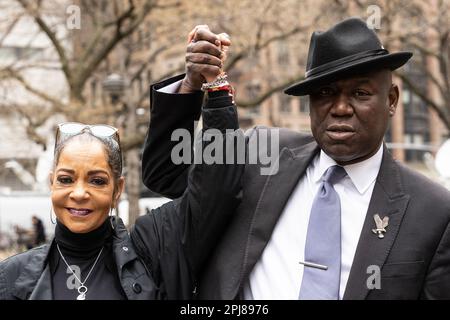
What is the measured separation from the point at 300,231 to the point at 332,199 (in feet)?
0.66

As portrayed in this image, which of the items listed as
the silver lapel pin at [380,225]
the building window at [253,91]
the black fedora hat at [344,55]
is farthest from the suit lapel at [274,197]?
the building window at [253,91]

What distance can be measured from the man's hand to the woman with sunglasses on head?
11cm

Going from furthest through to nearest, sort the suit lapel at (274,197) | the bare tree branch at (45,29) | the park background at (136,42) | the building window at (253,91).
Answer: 1. the building window at (253,91)
2. the park background at (136,42)
3. the bare tree branch at (45,29)
4. the suit lapel at (274,197)

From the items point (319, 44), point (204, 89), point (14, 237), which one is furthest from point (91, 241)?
point (14, 237)

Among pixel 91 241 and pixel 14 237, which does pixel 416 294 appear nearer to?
pixel 91 241

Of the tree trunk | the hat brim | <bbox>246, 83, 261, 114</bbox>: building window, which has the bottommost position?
the tree trunk

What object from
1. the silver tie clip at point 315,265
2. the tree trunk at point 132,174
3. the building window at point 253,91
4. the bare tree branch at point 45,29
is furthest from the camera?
the building window at point 253,91

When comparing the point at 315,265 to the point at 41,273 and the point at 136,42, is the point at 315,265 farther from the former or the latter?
the point at 136,42

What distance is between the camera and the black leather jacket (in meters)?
2.79

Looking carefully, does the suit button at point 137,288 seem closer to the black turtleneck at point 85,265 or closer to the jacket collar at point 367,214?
the black turtleneck at point 85,265

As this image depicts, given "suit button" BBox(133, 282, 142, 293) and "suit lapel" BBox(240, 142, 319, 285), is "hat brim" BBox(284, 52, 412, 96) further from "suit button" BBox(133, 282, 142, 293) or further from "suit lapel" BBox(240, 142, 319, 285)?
"suit button" BBox(133, 282, 142, 293)

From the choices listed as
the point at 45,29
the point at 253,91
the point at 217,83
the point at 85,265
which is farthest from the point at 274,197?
the point at 253,91

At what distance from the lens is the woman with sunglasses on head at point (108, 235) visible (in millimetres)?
2797

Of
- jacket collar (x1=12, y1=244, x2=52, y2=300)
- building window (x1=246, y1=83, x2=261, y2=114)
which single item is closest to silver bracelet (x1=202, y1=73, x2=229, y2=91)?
jacket collar (x1=12, y1=244, x2=52, y2=300)
